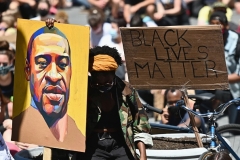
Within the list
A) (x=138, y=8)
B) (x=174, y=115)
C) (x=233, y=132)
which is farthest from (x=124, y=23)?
(x=233, y=132)

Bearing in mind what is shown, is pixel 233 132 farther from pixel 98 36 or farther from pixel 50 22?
pixel 98 36

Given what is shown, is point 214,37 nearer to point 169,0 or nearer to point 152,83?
point 152,83

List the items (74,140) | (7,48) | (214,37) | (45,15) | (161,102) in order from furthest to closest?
(45,15), (161,102), (7,48), (214,37), (74,140)

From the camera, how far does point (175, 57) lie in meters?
6.43

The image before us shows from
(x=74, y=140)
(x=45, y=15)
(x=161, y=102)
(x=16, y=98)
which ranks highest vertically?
(x=45, y=15)

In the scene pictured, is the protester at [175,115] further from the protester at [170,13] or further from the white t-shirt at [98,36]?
the protester at [170,13]

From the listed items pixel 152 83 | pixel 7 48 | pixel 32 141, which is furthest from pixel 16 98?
pixel 7 48

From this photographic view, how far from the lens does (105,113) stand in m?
5.48

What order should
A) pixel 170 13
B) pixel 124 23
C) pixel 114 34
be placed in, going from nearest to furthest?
pixel 114 34 < pixel 124 23 < pixel 170 13

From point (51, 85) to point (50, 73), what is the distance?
0.29 ft

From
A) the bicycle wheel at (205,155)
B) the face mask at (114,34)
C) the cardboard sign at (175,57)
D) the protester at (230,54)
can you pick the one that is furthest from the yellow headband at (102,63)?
the face mask at (114,34)

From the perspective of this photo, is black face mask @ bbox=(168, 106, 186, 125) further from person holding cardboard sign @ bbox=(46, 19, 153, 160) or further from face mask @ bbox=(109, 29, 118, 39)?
face mask @ bbox=(109, 29, 118, 39)

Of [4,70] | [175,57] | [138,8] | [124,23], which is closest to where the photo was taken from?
[175,57]

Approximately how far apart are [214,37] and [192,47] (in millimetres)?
215
